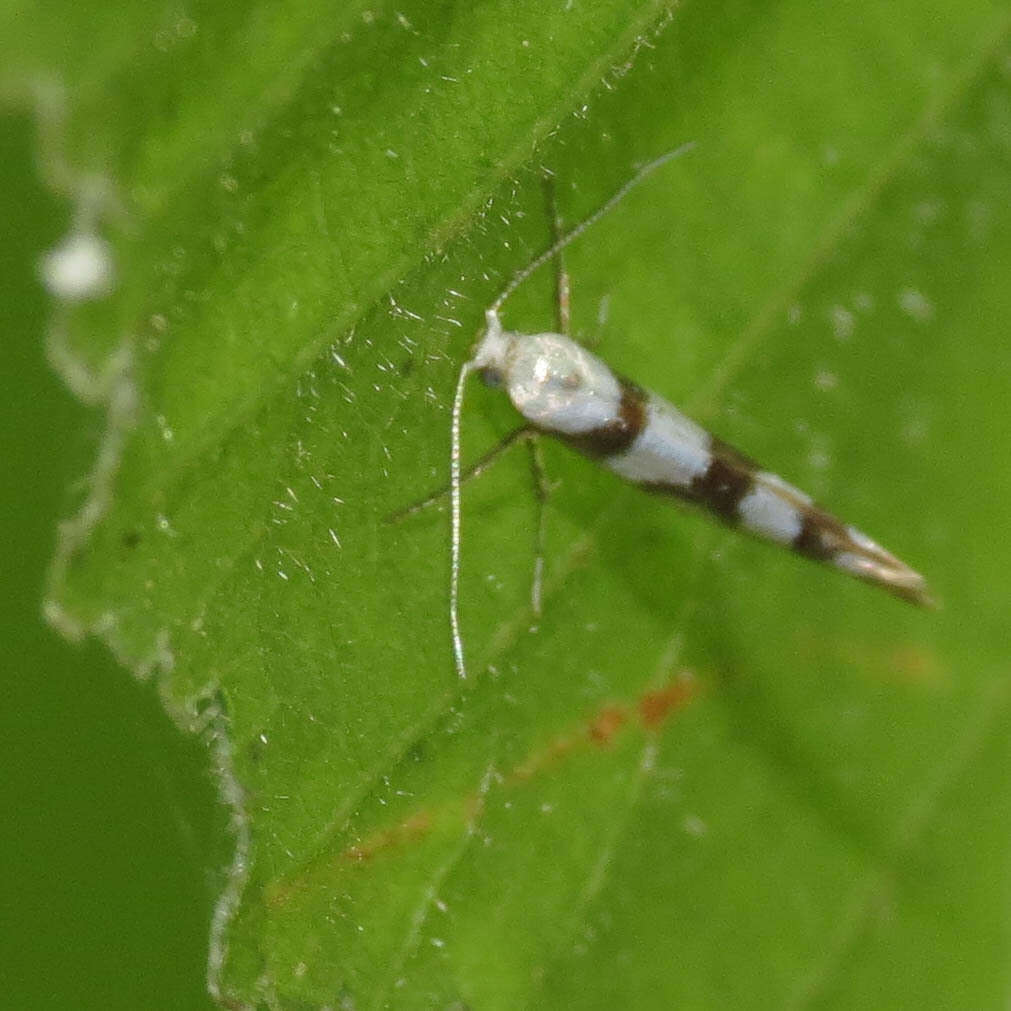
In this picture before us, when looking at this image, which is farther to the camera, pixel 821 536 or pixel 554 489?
pixel 821 536

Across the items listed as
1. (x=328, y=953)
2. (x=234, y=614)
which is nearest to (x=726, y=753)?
(x=328, y=953)

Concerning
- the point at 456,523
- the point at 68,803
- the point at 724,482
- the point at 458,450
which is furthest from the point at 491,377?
the point at 68,803

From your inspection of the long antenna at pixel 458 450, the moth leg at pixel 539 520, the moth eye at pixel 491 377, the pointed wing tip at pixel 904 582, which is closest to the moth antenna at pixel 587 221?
the long antenna at pixel 458 450

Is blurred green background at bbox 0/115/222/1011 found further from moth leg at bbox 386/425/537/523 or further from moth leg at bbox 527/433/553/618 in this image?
moth leg at bbox 527/433/553/618

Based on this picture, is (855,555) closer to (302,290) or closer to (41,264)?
(302,290)

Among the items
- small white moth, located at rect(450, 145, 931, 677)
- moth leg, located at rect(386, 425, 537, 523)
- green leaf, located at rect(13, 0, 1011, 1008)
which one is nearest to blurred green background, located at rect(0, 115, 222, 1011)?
green leaf, located at rect(13, 0, 1011, 1008)

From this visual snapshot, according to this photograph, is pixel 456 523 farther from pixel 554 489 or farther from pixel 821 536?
pixel 821 536
